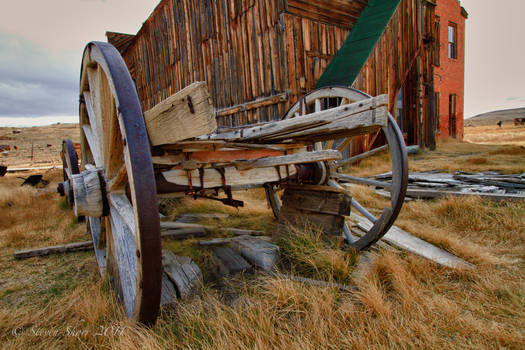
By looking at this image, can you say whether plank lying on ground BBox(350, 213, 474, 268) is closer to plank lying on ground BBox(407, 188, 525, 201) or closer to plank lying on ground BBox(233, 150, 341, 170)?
plank lying on ground BBox(233, 150, 341, 170)

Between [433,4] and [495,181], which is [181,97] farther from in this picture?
[433,4]

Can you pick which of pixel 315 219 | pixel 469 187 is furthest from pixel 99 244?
pixel 469 187

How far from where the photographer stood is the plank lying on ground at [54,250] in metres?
2.91

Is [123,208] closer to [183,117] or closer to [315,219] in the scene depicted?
[183,117]

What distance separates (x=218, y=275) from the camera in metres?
2.24

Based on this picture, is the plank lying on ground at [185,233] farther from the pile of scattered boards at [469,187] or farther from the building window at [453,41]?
the building window at [453,41]

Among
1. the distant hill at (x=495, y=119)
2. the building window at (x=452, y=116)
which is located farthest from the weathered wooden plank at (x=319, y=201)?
the distant hill at (x=495, y=119)

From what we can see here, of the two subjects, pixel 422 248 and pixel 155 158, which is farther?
pixel 422 248

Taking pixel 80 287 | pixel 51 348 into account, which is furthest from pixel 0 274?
pixel 51 348

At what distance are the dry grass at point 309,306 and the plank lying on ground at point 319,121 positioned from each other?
96 cm

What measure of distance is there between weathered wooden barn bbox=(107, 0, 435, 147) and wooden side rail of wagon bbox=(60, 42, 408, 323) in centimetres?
317

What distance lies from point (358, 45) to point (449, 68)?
Result: 11.0 m

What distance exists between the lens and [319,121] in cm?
192

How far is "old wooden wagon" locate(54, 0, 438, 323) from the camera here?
1229 millimetres
